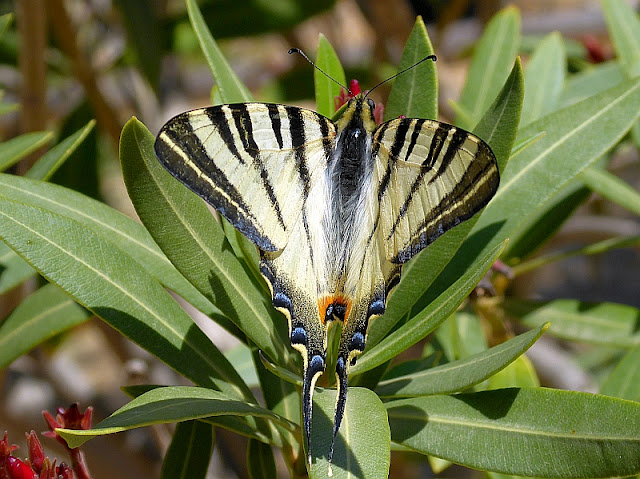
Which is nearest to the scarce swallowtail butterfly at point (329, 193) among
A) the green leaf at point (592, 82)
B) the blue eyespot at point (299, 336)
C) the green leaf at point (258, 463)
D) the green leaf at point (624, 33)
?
the blue eyespot at point (299, 336)

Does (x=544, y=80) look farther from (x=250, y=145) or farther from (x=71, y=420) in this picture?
(x=71, y=420)

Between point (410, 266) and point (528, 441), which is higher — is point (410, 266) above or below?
above

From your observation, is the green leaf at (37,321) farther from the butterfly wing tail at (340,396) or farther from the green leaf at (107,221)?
the butterfly wing tail at (340,396)

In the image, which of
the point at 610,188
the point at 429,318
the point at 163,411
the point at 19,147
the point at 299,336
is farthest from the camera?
the point at 610,188

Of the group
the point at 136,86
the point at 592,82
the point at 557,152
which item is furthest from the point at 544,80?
the point at 136,86

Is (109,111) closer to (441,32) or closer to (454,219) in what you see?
(441,32)

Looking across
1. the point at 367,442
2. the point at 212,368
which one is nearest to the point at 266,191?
the point at 212,368
